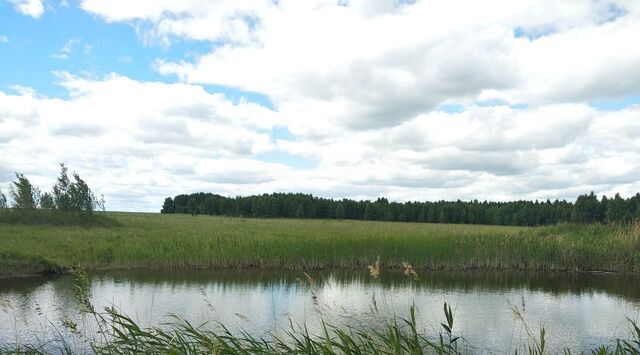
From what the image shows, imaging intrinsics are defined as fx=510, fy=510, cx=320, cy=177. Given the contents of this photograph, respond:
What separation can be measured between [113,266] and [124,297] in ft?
20.4

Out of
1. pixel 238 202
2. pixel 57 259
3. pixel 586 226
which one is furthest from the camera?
pixel 238 202

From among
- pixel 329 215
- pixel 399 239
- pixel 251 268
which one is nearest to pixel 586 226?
pixel 399 239

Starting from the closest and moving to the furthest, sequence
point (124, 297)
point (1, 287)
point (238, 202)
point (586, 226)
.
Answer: point (124, 297)
point (1, 287)
point (586, 226)
point (238, 202)

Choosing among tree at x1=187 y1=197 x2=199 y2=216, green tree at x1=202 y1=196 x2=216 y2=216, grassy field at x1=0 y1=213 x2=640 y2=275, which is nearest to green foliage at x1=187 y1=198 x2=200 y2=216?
tree at x1=187 y1=197 x2=199 y2=216

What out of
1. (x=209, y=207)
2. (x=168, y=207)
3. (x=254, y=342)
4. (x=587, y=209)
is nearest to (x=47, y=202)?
(x=254, y=342)

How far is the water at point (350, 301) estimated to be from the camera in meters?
10.6

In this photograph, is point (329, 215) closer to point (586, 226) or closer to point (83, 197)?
point (83, 197)

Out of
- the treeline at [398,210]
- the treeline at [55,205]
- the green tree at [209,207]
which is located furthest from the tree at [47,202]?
the green tree at [209,207]

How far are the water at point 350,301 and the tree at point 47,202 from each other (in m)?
17.7

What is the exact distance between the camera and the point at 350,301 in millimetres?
13891

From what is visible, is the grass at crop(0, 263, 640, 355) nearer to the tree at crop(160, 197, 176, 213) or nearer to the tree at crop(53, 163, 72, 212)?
the tree at crop(53, 163, 72, 212)

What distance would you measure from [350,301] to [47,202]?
27.0 m

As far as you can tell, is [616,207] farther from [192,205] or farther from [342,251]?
[192,205]

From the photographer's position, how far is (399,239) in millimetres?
22719
